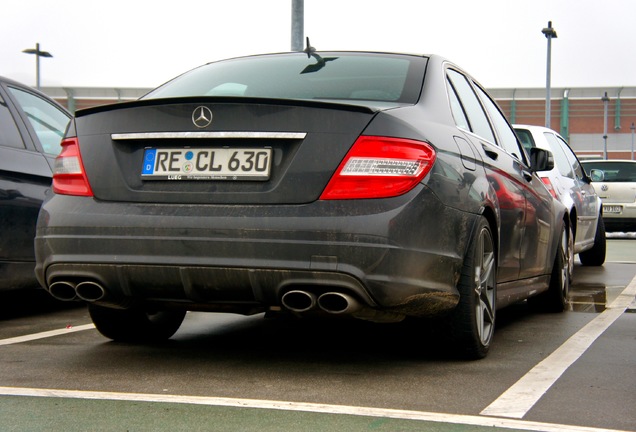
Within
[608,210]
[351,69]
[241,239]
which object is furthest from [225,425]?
[608,210]

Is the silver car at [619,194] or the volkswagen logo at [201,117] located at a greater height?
the volkswagen logo at [201,117]

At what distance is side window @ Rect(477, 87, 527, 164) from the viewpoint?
250 inches

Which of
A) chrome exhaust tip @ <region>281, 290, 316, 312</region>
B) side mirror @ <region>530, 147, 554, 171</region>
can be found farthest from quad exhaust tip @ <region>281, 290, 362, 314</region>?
side mirror @ <region>530, 147, 554, 171</region>

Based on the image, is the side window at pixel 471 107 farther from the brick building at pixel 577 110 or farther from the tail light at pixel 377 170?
the brick building at pixel 577 110

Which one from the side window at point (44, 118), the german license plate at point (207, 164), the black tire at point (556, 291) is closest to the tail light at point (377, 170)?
the german license plate at point (207, 164)

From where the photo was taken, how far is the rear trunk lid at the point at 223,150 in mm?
4312

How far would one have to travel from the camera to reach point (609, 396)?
4.16 m

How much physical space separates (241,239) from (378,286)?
59cm

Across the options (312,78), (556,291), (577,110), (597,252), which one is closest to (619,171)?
(597,252)

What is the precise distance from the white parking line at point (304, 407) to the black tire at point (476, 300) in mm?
1126

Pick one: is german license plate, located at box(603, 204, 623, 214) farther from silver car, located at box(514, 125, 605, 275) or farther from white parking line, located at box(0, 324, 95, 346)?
white parking line, located at box(0, 324, 95, 346)

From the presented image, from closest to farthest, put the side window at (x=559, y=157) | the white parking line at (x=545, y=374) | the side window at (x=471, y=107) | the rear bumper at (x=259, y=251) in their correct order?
the white parking line at (x=545, y=374), the rear bumper at (x=259, y=251), the side window at (x=471, y=107), the side window at (x=559, y=157)

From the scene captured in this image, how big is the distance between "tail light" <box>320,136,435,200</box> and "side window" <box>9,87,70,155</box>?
3.55m

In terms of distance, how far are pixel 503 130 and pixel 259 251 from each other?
9.32ft
